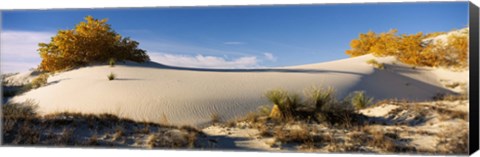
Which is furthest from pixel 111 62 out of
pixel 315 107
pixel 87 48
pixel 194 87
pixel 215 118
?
pixel 315 107

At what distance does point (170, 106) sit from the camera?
28.5ft

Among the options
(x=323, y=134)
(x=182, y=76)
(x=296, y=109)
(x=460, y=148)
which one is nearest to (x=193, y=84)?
(x=182, y=76)

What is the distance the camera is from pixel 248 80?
9234 millimetres

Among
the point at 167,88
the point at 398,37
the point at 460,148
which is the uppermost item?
the point at 398,37

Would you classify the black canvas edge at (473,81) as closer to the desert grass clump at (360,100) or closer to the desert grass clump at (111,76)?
the desert grass clump at (360,100)

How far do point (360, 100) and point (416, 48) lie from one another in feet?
3.46

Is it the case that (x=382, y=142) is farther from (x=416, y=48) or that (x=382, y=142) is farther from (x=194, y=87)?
(x=194, y=87)

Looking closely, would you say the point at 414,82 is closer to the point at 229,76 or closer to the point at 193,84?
the point at 229,76

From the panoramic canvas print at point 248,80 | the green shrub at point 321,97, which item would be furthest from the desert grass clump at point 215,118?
the green shrub at point 321,97

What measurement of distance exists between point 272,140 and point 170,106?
1747mm

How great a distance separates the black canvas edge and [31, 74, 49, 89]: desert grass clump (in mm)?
6151

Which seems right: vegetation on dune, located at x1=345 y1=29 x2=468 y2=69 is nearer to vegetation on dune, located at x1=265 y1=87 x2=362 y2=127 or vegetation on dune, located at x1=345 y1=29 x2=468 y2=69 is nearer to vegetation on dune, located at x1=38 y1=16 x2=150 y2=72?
vegetation on dune, located at x1=265 y1=87 x2=362 y2=127

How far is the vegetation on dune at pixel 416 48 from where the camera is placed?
718 cm

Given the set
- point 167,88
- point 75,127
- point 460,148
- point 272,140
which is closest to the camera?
point 460,148
